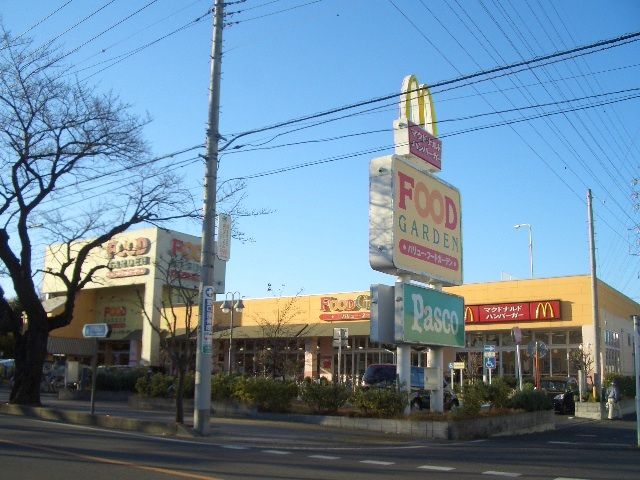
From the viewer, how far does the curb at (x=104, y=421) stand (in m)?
15.9

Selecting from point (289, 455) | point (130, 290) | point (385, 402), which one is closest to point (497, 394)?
point (385, 402)

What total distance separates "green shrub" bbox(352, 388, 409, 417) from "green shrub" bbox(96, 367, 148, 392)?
15.0 meters

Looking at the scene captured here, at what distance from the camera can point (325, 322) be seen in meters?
42.6

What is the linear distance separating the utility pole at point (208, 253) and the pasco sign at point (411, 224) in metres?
4.16

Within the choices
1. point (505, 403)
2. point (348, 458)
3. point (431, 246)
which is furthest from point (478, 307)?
point (348, 458)

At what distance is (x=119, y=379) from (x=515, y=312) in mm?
20354

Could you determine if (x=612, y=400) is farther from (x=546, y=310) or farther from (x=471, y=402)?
(x=471, y=402)

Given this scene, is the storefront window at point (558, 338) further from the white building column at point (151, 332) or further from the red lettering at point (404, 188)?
the white building column at point (151, 332)

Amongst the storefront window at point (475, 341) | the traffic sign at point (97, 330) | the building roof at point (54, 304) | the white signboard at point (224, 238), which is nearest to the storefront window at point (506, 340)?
the storefront window at point (475, 341)

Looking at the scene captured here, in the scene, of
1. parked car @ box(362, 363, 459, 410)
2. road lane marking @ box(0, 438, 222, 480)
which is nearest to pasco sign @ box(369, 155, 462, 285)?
parked car @ box(362, 363, 459, 410)

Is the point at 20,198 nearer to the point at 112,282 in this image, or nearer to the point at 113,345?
the point at 112,282

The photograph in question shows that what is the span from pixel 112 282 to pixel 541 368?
30785 mm

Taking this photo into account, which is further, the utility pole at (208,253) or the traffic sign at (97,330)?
the traffic sign at (97,330)

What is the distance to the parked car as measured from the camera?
22547 mm
